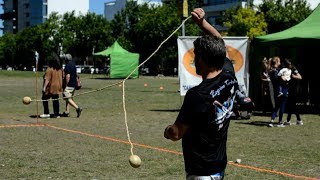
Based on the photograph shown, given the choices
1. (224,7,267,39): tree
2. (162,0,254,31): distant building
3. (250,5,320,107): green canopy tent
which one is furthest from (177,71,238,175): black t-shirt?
(162,0,254,31): distant building

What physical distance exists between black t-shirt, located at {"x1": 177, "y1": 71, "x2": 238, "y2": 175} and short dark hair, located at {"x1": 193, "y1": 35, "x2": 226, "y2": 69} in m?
0.12

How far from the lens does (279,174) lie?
838cm

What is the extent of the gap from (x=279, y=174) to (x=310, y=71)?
1481 cm

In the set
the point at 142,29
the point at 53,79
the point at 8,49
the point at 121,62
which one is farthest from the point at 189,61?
the point at 8,49

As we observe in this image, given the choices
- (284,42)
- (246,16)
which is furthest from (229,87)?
(246,16)

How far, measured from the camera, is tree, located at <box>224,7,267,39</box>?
5922 centimetres

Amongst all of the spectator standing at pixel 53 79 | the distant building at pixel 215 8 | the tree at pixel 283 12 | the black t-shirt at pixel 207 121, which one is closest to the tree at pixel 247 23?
the tree at pixel 283 12

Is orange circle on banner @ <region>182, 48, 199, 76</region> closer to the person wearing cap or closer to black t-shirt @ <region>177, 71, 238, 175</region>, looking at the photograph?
the person wearing cap

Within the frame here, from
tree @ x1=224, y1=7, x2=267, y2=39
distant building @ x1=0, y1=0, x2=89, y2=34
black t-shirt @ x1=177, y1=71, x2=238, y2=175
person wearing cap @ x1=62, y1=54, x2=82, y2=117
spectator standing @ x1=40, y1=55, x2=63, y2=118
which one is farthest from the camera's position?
distant building @ x1=0, y1=0, x2=89, y2=34

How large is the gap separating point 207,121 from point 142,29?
6924cm

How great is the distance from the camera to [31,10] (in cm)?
15725

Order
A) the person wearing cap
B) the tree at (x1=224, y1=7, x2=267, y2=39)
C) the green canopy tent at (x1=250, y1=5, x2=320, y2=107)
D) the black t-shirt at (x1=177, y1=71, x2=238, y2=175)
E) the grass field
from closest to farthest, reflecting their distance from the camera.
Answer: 1. the black t-shirt at (x1=177, y1=71, x2=238, y2=175)
2. the grass field
3. the person wearing cap
4. the green canopy tent at (x1=250, y1=5, x2=320, y2=107)
5. the tree at (x1=224, y1=7, x2=267, y2=39)

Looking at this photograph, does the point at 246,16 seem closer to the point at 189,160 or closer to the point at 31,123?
the point at 31,123

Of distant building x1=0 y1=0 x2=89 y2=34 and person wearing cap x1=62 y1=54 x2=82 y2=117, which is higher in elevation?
distant building x1=0 y1=0 x2=89 y2=34
